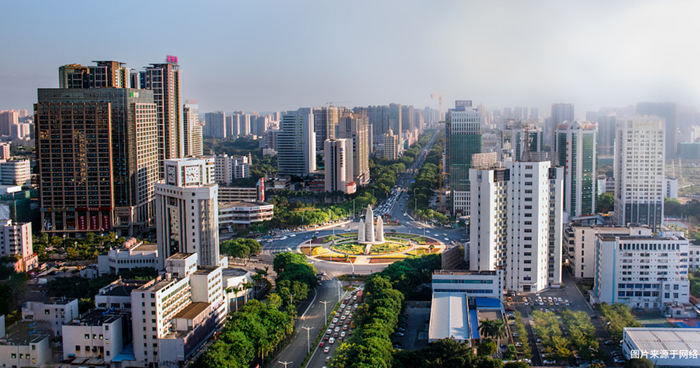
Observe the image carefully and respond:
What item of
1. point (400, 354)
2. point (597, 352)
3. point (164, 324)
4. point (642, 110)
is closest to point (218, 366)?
point (164, 324)

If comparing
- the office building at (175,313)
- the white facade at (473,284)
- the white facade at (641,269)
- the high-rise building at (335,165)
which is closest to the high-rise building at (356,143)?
the high-rise building at (335,165)

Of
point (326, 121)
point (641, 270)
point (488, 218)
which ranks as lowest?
point (641, 270)

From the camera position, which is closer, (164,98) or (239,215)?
(239,215)

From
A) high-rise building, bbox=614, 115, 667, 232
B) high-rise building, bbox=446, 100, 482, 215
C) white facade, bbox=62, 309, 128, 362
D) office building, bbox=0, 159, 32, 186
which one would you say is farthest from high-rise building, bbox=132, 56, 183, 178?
high-rise building, bbox=614, 115, 667, 232

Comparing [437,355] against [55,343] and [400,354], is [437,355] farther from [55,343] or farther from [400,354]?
[55,343]

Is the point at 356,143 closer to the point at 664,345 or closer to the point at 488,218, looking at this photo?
the point at 488,218

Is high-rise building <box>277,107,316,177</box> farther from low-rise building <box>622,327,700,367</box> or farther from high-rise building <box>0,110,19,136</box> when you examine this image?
low-rise building <box>622,327,700,367</box>

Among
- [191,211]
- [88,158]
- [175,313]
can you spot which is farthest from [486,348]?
[88,158]
